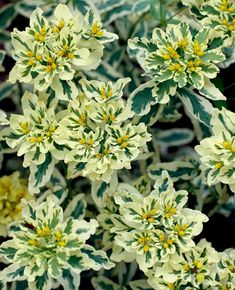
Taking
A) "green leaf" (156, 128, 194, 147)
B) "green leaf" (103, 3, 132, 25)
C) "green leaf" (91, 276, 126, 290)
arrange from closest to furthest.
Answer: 1. "green leaf" (91, 276, 126, 290)
2. "green leaf" (103, 3, 132, 25)
3. "green leaf" (156, 128, 194, 147)

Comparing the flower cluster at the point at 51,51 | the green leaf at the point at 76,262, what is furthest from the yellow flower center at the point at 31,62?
the green leaf at the point at 76,262

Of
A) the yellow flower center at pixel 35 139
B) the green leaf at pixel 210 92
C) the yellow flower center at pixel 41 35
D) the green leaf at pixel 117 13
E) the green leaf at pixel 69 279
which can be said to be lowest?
the green leaf at pixel 69 279

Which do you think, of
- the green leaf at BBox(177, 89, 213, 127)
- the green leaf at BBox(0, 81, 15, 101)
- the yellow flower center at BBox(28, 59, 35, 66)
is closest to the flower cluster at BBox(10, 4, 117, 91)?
the yellow flower center at BBox(28, 59, 35, 66)

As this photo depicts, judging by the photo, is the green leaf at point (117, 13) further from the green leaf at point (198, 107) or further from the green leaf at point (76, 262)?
the green leaf at point (76, 262)

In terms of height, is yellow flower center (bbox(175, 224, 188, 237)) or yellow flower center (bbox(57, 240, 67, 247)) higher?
yellow flower center (bbox(57, 240, 67, 247))

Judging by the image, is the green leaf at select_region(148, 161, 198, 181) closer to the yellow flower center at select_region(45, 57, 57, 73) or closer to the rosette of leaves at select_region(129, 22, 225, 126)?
the rosette of leaves at select_region(129, 22, 225, 126)

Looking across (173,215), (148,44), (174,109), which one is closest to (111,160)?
(173,215)
